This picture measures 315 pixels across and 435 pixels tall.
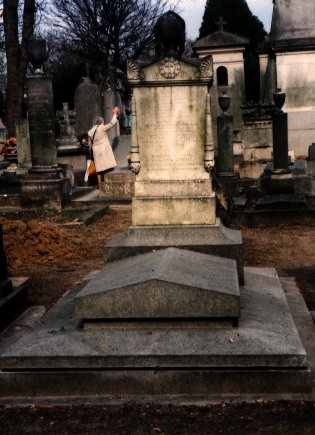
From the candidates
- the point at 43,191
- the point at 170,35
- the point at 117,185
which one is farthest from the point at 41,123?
the point at 170,35

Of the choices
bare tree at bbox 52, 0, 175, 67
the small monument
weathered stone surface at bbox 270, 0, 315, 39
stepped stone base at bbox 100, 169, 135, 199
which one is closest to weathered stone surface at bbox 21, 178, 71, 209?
the small monument

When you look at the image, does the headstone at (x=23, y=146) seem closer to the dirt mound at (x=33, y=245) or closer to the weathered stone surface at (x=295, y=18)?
the weathered stone surface at (x=295, y=18)

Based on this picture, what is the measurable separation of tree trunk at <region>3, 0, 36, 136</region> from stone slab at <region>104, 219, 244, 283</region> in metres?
19.1

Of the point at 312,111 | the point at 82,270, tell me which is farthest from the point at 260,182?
the point at 312,111

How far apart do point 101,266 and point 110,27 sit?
108 ft

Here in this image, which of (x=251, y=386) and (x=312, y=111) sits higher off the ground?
(x=312, y=111)

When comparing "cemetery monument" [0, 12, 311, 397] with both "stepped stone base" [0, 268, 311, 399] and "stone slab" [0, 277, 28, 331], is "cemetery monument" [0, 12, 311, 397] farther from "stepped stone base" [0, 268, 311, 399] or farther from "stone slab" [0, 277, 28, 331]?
"stone slab" [0, 277, 28, 331]

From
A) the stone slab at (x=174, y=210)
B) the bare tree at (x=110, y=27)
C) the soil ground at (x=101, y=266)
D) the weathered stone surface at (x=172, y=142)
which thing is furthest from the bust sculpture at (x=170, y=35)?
the bare tree at (x=110, y=27)

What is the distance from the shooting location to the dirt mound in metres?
9.09

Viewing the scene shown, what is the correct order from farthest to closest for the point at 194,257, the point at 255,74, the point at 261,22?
the point at 261,22 → the point at 255,74 → the point at 194,257

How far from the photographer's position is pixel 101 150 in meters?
16.0

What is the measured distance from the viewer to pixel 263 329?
4641 mm

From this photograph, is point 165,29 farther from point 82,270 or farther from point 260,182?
point 260,182

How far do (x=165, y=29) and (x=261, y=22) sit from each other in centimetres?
3579
